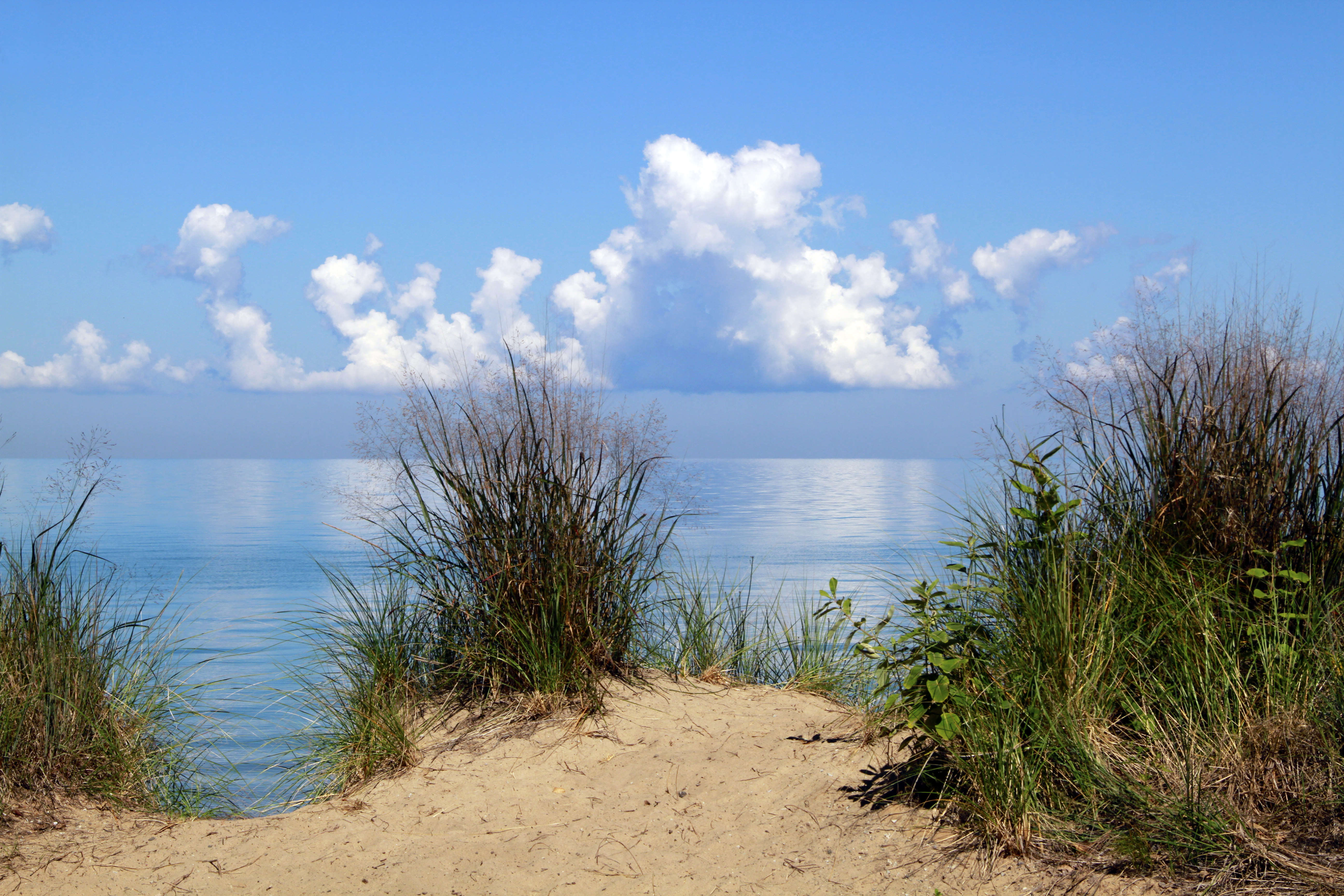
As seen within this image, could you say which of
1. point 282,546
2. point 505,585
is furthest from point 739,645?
point 282,546

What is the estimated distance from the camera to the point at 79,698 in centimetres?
365

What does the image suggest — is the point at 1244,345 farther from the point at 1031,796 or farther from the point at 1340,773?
the point at 1031,796

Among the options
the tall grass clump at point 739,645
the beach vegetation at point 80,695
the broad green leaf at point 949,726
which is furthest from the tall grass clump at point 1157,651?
the beach vegetation at point 80,695

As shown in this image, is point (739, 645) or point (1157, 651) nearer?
point (1157, 651)

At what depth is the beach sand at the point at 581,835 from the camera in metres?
2.98

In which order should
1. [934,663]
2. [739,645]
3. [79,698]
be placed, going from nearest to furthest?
[934,663]
[79,698]
[739,645]

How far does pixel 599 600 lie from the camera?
430 cm

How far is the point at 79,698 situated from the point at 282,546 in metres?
15.7

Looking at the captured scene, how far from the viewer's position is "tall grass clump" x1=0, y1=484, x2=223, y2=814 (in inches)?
139

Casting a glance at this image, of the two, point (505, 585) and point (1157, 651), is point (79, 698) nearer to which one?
point (505, 585)

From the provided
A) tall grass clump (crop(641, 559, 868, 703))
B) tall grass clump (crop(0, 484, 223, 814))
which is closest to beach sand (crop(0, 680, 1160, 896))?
tall grass clump (crop(0, 484, 223, 814))

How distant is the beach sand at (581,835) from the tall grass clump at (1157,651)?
0.23 meters

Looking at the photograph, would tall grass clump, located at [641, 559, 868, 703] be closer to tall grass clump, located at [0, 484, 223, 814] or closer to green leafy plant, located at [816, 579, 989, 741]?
green leafy plant, located at [816, 579, 989, 741]

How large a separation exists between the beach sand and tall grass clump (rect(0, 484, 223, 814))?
0.59 feet
